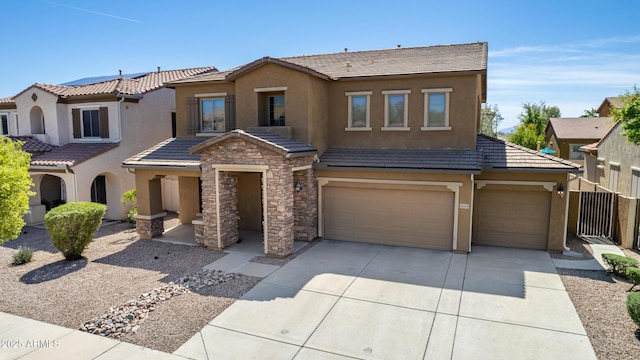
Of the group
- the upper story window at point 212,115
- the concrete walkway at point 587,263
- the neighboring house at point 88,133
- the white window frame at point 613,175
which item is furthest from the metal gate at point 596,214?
the neighboring house at point 88,133

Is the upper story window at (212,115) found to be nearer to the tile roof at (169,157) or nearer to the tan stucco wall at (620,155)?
the tile roof at (169,157)

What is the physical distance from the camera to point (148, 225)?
48.9 feet

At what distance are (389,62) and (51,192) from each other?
1817 cm

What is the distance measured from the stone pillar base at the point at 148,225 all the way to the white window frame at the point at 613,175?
21867 mm

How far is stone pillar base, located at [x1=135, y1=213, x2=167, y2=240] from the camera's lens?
14.9m


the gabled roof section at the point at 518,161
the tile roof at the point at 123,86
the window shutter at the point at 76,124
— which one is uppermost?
the tile roof at the point at 123,86

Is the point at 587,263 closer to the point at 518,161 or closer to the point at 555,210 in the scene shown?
the point at 555,210

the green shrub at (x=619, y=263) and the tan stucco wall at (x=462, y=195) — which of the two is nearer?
the green shrub at (x=619, y=263)

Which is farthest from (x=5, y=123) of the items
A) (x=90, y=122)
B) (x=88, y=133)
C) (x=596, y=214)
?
(x=596, y=214)

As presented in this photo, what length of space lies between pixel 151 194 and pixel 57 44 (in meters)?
8.82

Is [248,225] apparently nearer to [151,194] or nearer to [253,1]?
[151,194]

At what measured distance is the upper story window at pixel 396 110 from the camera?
565 inches

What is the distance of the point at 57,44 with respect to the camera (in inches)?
688

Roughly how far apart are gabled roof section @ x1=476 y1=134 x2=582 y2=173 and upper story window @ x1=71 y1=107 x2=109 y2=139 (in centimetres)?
1675
